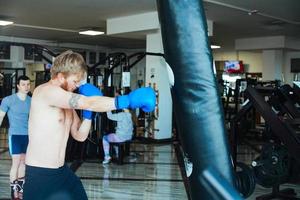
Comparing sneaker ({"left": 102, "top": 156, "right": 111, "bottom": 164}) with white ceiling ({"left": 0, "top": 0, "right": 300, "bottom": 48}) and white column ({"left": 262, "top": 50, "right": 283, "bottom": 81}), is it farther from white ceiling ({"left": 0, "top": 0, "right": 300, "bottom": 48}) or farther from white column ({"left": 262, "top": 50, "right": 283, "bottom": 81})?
white column ({"left": 262, "top": 50, "right": 283, "bottom": 81})

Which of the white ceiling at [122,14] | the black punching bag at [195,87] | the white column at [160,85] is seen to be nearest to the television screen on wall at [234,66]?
the white ceiling at [122,14]

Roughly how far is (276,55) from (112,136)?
8.31m

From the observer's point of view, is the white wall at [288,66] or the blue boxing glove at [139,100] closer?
the blue boxing glove at [139,100]

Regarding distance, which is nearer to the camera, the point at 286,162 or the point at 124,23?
the point at 286,162

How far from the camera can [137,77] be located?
18.0 metres

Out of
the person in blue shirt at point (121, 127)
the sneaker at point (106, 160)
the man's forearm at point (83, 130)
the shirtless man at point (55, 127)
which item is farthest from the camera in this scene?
the sneaker at point (106, 160)

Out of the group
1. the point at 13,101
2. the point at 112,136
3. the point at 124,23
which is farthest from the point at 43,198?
the point at 124,23

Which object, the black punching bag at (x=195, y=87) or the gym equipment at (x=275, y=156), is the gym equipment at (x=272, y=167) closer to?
the gym equipment at (x=275, y=156)

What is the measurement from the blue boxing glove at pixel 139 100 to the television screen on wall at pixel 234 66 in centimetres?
1529

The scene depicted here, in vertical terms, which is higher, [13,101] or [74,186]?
[13,101]

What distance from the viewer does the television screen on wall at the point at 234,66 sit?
1692 centimetres

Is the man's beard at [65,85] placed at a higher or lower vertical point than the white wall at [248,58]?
lower

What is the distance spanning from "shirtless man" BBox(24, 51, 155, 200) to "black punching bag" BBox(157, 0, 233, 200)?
0.70 m

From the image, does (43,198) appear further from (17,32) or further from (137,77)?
(137,77)
